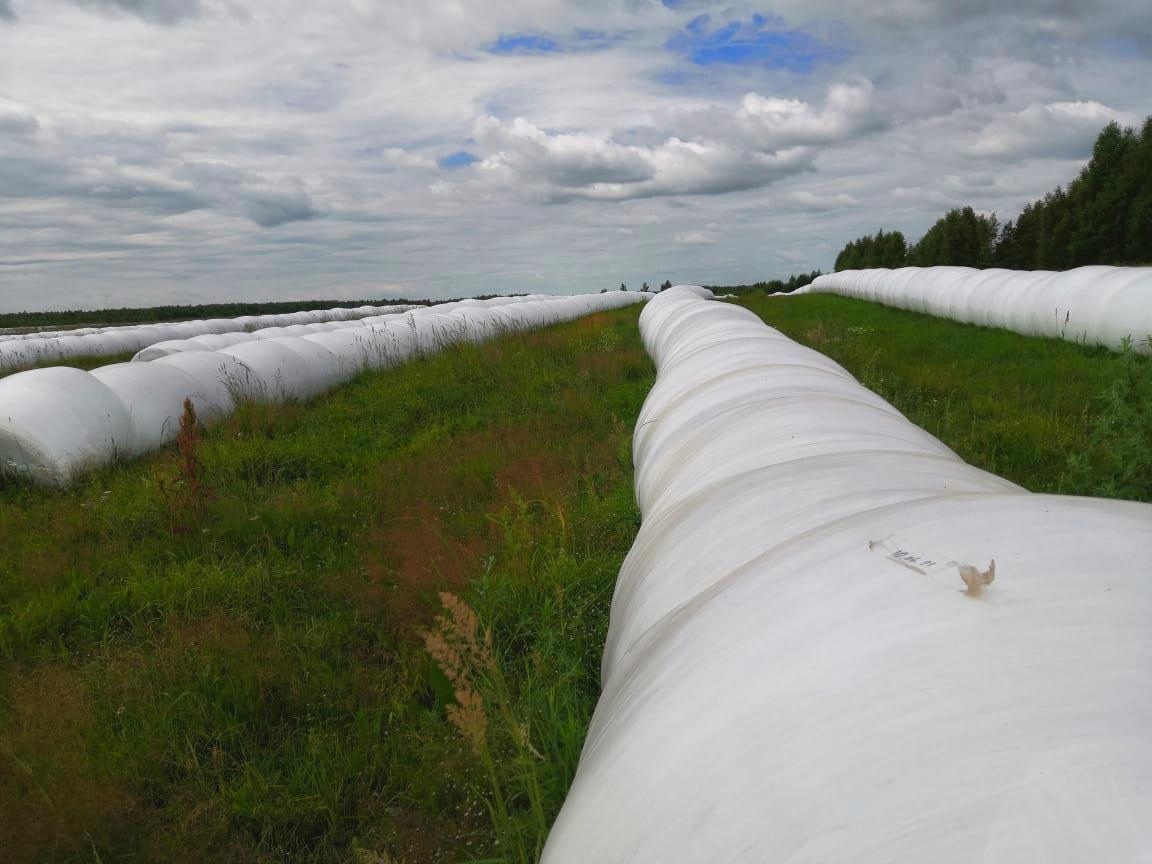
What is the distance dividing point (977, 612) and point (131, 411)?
800cm

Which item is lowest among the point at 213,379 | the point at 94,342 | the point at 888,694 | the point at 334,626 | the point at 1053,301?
the point at 334,626

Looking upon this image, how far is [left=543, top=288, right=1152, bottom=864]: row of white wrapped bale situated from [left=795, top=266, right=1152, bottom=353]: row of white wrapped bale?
5660mm

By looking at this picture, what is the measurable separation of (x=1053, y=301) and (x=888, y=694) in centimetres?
1321

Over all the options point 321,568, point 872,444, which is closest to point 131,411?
point 321,568

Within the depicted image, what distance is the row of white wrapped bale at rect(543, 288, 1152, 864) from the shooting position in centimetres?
92

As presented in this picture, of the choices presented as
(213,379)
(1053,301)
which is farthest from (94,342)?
(1053,301)

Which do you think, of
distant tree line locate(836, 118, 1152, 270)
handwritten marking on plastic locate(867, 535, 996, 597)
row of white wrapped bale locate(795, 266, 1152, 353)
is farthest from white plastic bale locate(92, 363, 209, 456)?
distant tree line locate(836, 118, 1152, 270)

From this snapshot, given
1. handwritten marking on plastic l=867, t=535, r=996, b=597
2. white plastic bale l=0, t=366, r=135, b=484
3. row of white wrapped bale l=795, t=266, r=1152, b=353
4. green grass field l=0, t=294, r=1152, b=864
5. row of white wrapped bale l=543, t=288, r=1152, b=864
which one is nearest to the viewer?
row of white wrapped bale l=543, t=288, r=1152, b=864

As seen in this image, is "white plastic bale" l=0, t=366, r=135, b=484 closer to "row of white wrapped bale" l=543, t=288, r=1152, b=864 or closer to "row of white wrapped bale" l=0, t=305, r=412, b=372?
"row of white wrapped bale" l=543, t=288, r=1152, b=864

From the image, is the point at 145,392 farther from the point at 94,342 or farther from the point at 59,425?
the point at 94,342

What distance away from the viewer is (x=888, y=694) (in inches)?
45.0

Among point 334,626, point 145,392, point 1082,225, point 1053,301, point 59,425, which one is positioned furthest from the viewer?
point 1082,225

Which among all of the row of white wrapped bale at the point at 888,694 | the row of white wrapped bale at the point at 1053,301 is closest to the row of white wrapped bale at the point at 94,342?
the row of white wrapped bale at the point at 1053,301

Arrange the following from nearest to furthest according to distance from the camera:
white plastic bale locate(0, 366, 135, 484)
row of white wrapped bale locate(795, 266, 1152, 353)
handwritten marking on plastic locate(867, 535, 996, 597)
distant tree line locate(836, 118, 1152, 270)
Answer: handwritten marking on plastic locate(867, 535, 996, 597)
white plastic bale locate(0, 366, 135, 484)
row of white wrapped bale locate(795, 266, 1152, 353)
distant tree line locate(836, 118, 1152, 270)
